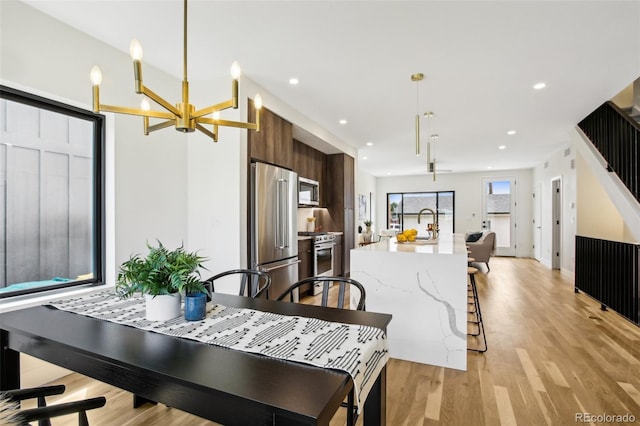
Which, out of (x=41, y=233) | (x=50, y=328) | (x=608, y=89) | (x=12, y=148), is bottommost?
(x=50, y=328)

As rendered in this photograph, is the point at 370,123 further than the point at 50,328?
Yes

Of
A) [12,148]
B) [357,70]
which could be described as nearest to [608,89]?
[357,70]

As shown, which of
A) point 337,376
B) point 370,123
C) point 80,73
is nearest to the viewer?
point 337,376

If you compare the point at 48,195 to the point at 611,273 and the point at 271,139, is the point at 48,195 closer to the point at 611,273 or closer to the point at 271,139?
the point at 271,139

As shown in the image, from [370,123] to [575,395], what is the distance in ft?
13.1

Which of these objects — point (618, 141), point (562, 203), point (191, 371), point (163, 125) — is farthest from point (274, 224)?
point (562, 203)

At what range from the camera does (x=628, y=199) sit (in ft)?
12.6

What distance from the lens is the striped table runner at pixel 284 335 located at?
111 centimetres

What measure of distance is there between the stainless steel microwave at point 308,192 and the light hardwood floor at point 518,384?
3140mm

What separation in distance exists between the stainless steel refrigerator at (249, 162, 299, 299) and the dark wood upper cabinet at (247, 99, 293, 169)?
0.47ft

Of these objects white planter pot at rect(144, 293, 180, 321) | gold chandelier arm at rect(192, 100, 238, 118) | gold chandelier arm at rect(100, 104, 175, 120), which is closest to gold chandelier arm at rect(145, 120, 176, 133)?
gold chandelier arm at rect(100, 104, 175, 120)

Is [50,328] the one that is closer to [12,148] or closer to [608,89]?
[12,148]

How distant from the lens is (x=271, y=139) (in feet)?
12.7

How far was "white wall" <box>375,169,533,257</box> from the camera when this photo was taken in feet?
31.5
